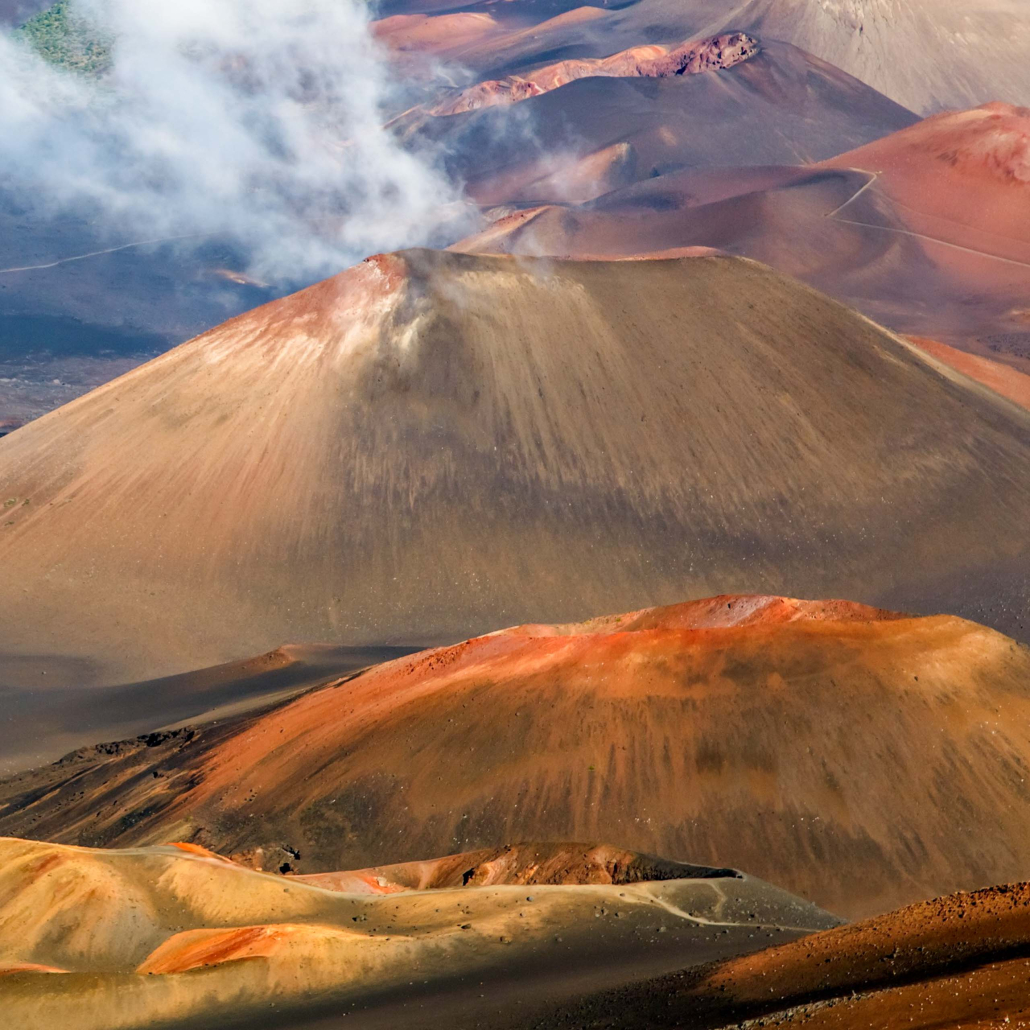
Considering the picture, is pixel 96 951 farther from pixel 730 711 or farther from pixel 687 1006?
pixel 730 711

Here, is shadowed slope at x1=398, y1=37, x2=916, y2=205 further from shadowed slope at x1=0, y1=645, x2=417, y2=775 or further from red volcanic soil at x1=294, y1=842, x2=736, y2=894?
red volcanic soil at x1=294, y1=842, x2=736, y2=894

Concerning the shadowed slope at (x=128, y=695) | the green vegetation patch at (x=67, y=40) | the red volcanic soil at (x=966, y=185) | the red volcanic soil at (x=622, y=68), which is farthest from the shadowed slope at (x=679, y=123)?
the shadowed slope at (x=128, y=695)

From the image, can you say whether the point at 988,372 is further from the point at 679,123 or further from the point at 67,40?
the point at 67,40

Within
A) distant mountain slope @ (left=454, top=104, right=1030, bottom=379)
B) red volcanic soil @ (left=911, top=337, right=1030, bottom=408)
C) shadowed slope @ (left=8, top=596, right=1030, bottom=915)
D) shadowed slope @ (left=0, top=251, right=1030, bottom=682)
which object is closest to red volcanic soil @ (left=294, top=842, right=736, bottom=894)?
shadowed slope @ (left=8, top=596, right=1030, bottom=915)

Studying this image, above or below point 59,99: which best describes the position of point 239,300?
below

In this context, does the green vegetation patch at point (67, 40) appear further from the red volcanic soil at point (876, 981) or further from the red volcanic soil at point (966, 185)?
the red volcanic soil at point (876, 981)

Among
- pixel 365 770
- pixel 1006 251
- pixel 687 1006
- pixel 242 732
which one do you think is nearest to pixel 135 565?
pixel 242 732
